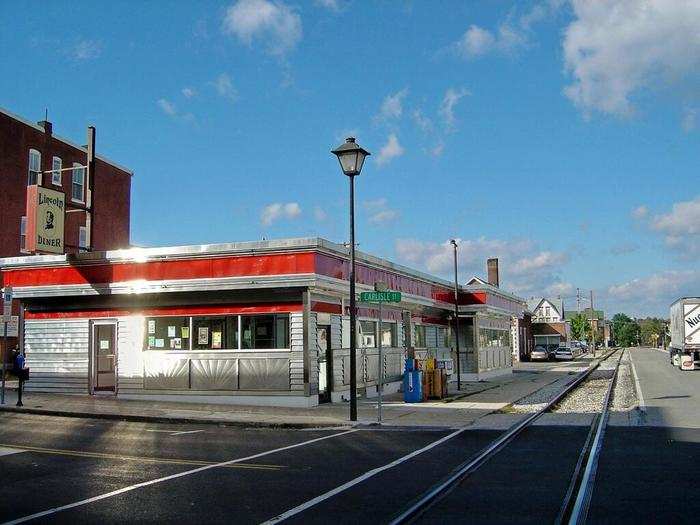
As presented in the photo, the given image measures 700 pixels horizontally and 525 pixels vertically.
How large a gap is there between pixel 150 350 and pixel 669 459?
1515cm

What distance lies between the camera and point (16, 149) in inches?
1581

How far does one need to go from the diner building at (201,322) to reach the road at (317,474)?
471 cm

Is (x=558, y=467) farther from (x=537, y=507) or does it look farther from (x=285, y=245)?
(x=285, y=245)

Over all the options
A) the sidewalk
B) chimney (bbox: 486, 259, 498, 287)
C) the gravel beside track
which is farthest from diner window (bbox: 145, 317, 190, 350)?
chimney (bbox: 486, 259, 498, 287)

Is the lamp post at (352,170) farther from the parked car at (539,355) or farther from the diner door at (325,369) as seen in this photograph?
the parked car at (539,355)

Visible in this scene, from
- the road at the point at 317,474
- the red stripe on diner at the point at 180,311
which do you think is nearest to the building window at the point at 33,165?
the red stripe on diner at the point at 180,311

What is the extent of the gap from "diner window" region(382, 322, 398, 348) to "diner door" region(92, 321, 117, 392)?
921 cm

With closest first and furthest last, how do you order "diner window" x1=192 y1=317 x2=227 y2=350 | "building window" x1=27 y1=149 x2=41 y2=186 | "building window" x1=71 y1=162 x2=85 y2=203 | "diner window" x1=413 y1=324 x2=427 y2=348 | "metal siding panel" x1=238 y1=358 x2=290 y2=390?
"metal siding panel" x1=238 y1=358 x2=290 y2=390 < "diner window" x1=192 y1=317 x2=227 y2=350 < "diner window" x1=413 y1=324 x2=427 y2=348 < "building window" x1=27 y1=149 x2=41 y2=186 < "building window" x1=71 y1=162 x2=85 y2=203

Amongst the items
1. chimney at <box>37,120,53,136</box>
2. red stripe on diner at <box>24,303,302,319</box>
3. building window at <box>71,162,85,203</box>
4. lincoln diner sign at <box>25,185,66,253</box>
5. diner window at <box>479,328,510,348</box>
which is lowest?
diner window at <box>479,328,510,348</box>

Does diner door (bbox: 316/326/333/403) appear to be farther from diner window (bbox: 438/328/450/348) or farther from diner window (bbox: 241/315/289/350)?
diner window (bbox: 438/328/450/348)

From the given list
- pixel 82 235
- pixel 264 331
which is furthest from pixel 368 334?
pixel 82 235

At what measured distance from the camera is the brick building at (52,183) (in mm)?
39406

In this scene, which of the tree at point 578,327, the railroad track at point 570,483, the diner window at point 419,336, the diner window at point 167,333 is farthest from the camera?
the tree at point 578,327

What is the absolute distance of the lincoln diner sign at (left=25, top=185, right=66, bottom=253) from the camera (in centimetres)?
2208
